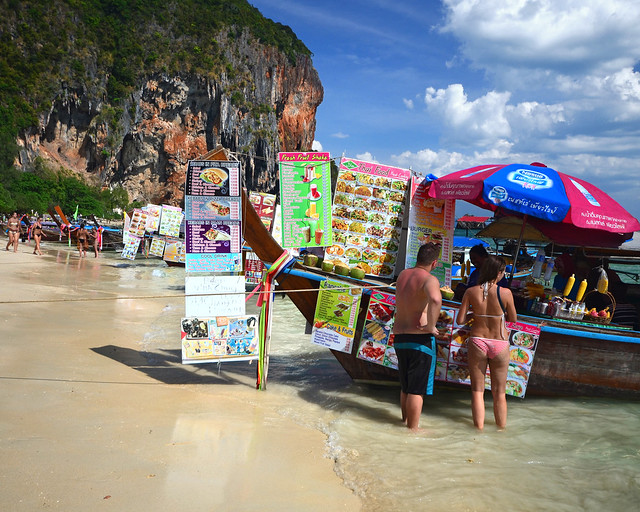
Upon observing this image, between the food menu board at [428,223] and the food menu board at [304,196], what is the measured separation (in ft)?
3.48

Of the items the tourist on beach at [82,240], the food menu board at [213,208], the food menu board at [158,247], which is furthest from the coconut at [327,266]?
the tourist on beach at [82,240]

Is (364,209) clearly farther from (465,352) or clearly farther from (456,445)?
(456,445)

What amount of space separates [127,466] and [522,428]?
408cm

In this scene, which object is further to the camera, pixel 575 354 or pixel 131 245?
pixel 131 245

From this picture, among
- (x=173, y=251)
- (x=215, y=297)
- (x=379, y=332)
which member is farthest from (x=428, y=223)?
(x=173, y=251)

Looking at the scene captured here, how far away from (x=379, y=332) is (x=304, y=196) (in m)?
1.86

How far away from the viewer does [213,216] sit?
226 inches

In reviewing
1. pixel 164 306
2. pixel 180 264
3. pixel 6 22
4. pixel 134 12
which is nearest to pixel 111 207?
pixel 6 22

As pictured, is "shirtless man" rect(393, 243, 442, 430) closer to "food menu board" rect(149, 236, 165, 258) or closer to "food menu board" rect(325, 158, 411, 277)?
"food menu board" rect(325, 158, 411, 277)

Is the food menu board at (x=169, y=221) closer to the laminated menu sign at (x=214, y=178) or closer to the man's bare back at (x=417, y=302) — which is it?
the laminated menu sign at (x=214, y=178)

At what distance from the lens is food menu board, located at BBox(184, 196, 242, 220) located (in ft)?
18.6

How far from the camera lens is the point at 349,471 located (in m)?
4.31

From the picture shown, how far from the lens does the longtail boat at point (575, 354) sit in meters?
5.73

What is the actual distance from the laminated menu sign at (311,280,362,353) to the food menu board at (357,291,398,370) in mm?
151
